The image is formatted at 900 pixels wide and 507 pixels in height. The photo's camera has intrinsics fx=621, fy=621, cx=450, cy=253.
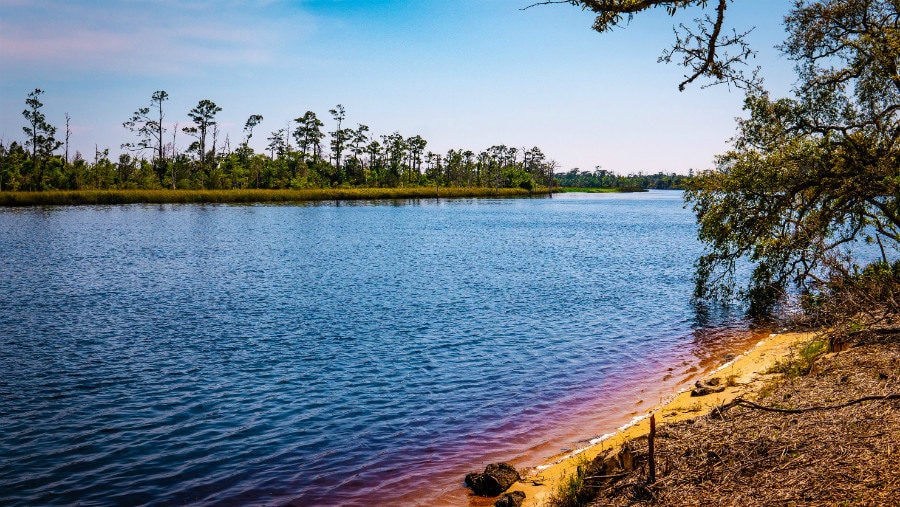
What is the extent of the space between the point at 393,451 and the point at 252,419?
422 centimetres

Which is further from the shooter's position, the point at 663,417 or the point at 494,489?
the point at 663,417

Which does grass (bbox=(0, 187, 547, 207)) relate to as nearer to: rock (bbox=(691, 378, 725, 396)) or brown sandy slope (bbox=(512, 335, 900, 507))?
rock (bbox=(691, 378, 725, 396))

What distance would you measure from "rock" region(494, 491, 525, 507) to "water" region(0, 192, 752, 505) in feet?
3.72

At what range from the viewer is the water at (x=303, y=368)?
13.2 m

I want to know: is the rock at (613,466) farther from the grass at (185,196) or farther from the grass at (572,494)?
the grass at (185,196)

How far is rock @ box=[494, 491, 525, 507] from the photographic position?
1093 centimetres

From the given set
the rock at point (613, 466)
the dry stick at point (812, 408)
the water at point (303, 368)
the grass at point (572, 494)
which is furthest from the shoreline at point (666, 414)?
the dry stick at point (812, 408)

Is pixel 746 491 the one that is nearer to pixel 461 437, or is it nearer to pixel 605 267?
pixel 461 437

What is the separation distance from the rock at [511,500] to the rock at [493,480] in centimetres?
60

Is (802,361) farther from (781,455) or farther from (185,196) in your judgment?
(185,196)

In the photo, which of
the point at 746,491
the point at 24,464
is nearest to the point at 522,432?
the point at 746,491

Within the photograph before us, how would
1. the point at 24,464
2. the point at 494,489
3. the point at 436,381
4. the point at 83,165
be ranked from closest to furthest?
the point at 494,489, the point at 24,464, the point at 436,381, the point at 83,165

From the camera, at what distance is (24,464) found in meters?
13.3

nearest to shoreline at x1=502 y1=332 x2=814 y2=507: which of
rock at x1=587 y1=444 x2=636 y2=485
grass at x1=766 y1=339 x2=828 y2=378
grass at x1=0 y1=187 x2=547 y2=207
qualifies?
grass at x1=766 y1=339 x2=828 y2=378
